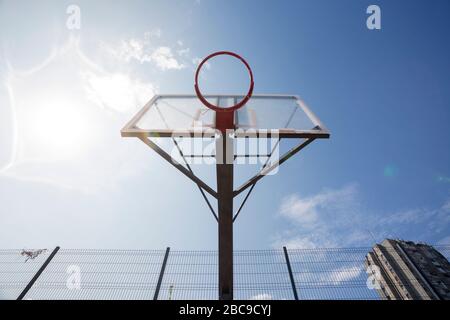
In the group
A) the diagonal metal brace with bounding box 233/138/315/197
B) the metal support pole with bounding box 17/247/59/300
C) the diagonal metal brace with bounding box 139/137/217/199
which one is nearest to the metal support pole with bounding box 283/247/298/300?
the diagonal metal brace with bounding box 233/138/315/197

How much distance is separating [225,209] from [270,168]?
1189 millimetres

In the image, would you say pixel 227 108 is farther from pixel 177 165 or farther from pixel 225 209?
pixel 225 209

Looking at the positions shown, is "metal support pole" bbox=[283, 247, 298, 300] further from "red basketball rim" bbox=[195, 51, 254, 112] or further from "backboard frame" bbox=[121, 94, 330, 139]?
"red basketball rim" bbox=[195, 51, 254, 112]

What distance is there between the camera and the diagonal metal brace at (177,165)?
421 cm

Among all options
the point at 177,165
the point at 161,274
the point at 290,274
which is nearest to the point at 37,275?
the point at 161,274

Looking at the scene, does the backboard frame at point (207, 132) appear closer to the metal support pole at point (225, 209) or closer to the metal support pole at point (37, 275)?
the metal support pole at point (225, 209)

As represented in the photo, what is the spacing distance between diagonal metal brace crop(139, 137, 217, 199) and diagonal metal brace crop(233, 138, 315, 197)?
513mm

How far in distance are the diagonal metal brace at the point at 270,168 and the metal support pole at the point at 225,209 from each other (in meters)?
0.22

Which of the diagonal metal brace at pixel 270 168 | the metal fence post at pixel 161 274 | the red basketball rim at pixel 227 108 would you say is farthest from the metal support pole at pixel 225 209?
the metal fence post at pixel 161 274

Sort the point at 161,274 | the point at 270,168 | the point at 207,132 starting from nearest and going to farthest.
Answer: the point at 207,132, the point at 270,168, the point at 161,274

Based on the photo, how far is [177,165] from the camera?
4.35 meters

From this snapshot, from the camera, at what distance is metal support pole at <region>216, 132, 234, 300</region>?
430cm
